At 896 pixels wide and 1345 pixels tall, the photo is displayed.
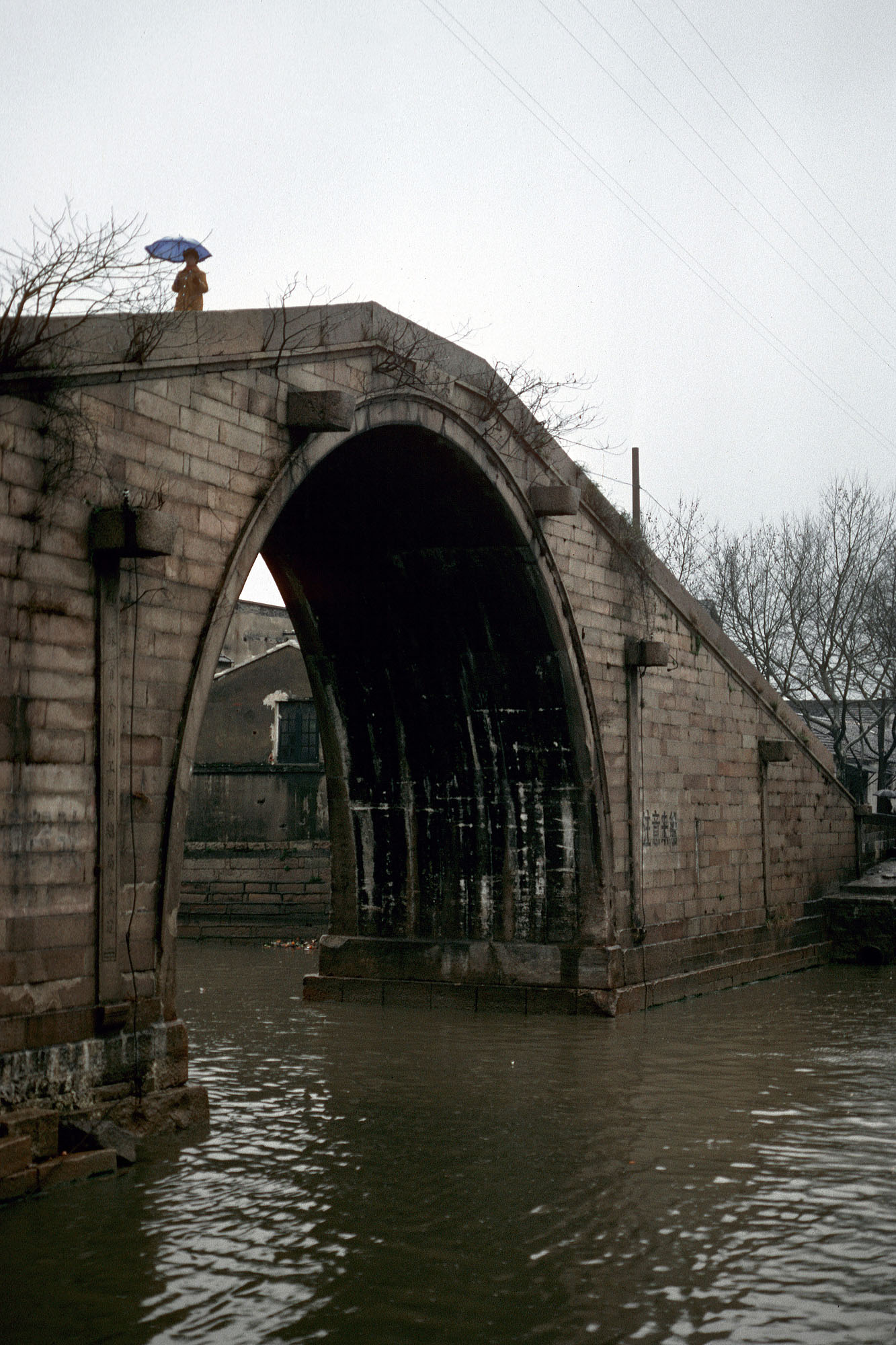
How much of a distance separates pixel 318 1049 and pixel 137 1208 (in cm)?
549

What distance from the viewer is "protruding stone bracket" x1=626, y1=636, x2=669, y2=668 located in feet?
49.2

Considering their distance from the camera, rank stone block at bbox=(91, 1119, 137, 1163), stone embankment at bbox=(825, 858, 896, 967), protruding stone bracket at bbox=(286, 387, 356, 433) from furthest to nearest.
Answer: stone embankment at bbox=(825, 858, 896, 967) → protruding stone bracket at bbox=(286, 387, 356, 433) → stone block at bbox=(91, 1119, 137, 1163)

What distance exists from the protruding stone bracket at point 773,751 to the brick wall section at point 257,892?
9404 millimetres

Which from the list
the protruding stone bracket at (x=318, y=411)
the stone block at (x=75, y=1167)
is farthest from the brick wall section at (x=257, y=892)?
the stone block at (x=75, y=1167)

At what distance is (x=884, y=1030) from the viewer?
44.5 feet

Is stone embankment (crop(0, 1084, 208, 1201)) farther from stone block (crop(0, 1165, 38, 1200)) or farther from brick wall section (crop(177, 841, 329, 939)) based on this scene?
brick wall section (crop(177, 841, 329, 939))

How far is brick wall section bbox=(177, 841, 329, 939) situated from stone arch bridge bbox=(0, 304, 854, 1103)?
912 cm

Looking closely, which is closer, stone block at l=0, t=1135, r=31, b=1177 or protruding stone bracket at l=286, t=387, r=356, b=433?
stone block at l=0, t=1135, r=31, b=1177

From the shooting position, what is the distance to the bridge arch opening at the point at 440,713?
13469 mm

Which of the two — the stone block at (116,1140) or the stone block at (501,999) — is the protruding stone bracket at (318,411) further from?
the stone block at (501,999)

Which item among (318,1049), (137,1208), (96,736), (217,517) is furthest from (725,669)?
(137,1208)

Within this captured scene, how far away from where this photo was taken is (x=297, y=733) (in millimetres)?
28453

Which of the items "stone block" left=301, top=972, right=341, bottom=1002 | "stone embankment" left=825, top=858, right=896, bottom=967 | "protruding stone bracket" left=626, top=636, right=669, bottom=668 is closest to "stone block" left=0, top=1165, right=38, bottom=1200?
"stone block" left=301, top=972, right=341, bottom=1002

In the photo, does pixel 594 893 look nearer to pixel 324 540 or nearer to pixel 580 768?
pixel 580 768
